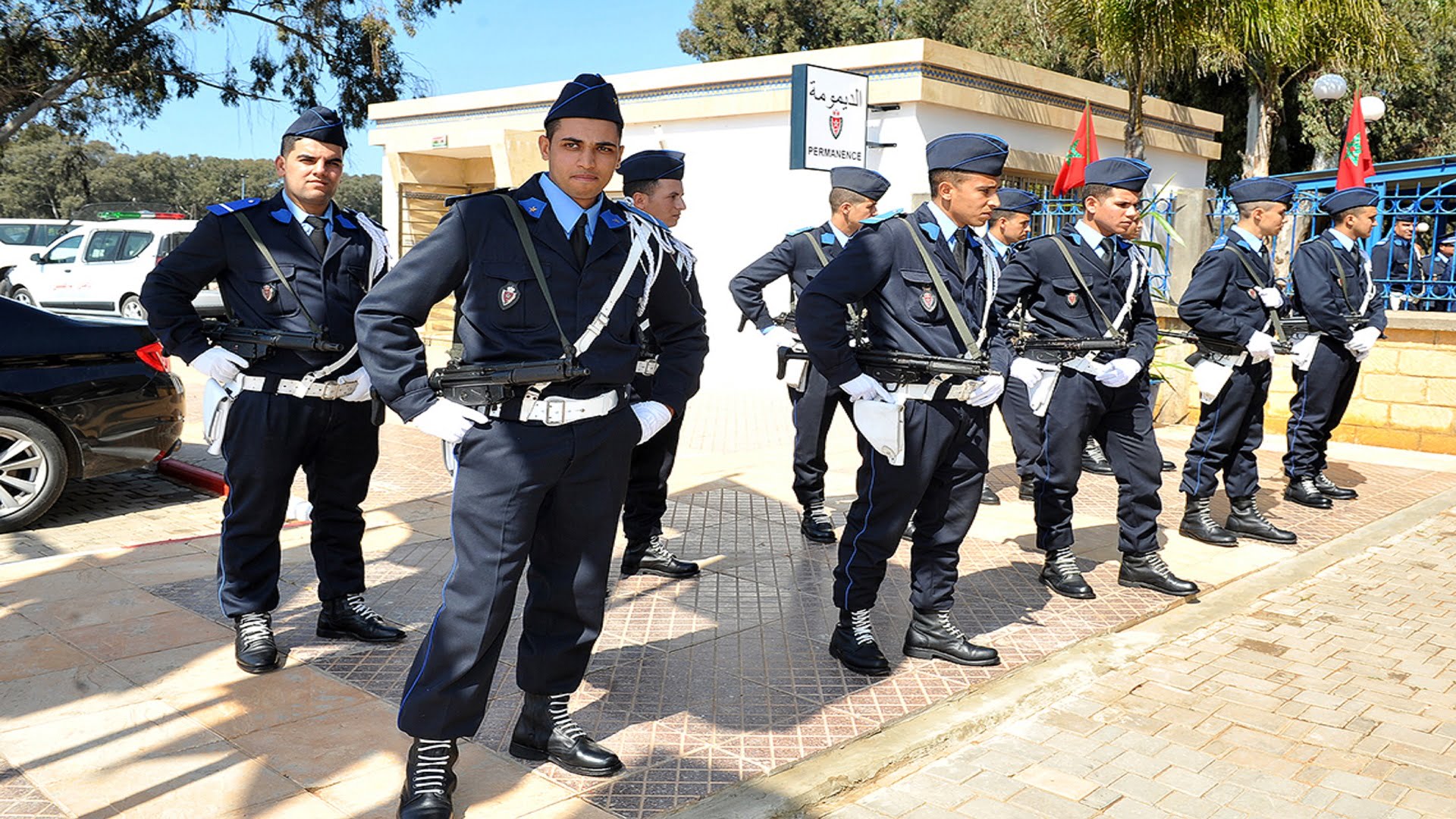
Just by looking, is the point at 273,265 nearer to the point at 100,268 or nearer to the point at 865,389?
the point at 865,389

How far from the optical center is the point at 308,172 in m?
4.25

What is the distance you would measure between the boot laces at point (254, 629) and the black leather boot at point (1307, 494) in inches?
259

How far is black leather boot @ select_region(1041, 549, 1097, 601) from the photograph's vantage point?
5676 mm

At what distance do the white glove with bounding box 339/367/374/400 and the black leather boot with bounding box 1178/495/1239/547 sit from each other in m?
4.79

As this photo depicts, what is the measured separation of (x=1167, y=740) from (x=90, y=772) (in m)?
3.41

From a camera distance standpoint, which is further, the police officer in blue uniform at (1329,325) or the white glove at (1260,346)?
the police officer in blue uniform at (1329,325)

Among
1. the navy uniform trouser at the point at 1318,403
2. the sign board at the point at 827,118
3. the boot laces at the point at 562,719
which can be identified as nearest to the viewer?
the boot laces at the point at 562,719

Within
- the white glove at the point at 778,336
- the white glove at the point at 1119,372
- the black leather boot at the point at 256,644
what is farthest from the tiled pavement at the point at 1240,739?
the white glove at the point at 778,336

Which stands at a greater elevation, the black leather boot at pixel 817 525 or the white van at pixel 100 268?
the white van at pixel 100 268

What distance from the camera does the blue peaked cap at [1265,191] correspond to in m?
6.69

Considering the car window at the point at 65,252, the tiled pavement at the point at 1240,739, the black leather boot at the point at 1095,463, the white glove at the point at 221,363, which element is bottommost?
the tiled pavement at the point at 1240,739

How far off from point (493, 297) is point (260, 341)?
1.38 metres

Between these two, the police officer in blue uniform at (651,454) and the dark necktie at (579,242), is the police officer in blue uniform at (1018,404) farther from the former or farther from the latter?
the dark necktie at (579,242)

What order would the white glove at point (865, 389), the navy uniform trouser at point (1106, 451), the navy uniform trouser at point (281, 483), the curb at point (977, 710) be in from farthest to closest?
the navy uniform trouser at point (1106, 451), the white glove at point (865, 389), the navy uniform trouser at point (281, 483), the curb at point (977, 710)
